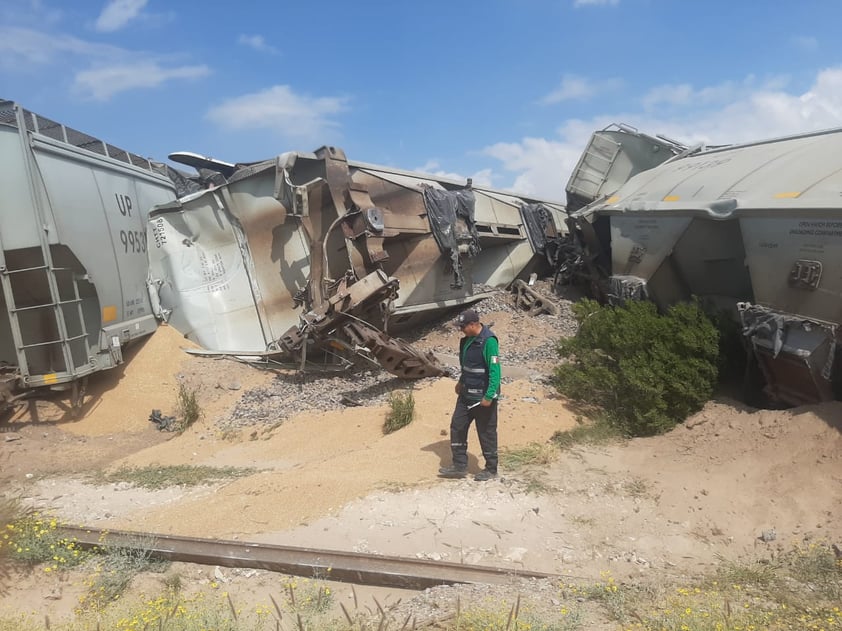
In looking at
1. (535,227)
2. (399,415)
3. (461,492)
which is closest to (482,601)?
(461,492)

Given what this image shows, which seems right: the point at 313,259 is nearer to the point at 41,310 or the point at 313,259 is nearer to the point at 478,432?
the point at 41,310

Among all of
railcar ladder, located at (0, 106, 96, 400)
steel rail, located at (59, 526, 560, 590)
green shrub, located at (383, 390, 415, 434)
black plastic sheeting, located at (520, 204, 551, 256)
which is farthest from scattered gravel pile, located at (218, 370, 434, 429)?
black plastic sheeting, located at (520, 204, 551, 256)

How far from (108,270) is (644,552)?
7.29 meters

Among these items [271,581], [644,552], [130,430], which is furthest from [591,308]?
[130,430]

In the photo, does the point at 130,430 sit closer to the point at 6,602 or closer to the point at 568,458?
the point at 6,602

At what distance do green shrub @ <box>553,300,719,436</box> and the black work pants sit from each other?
194cm

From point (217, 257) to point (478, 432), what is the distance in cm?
589

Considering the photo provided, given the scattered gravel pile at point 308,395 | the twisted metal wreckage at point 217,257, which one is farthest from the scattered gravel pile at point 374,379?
the twisted metal wreckage at point 217,257

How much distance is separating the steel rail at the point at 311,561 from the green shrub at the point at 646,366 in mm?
3178

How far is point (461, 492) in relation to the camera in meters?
4.85

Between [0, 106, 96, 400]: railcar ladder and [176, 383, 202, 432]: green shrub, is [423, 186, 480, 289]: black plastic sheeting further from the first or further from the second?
[0, 106, 96, 400]: railcar ladder

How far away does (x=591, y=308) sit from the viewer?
308 inches

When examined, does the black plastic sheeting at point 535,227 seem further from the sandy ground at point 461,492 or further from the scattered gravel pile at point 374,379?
the sandy ground at point 461,492

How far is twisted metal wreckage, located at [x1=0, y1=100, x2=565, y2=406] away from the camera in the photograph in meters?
7.19
